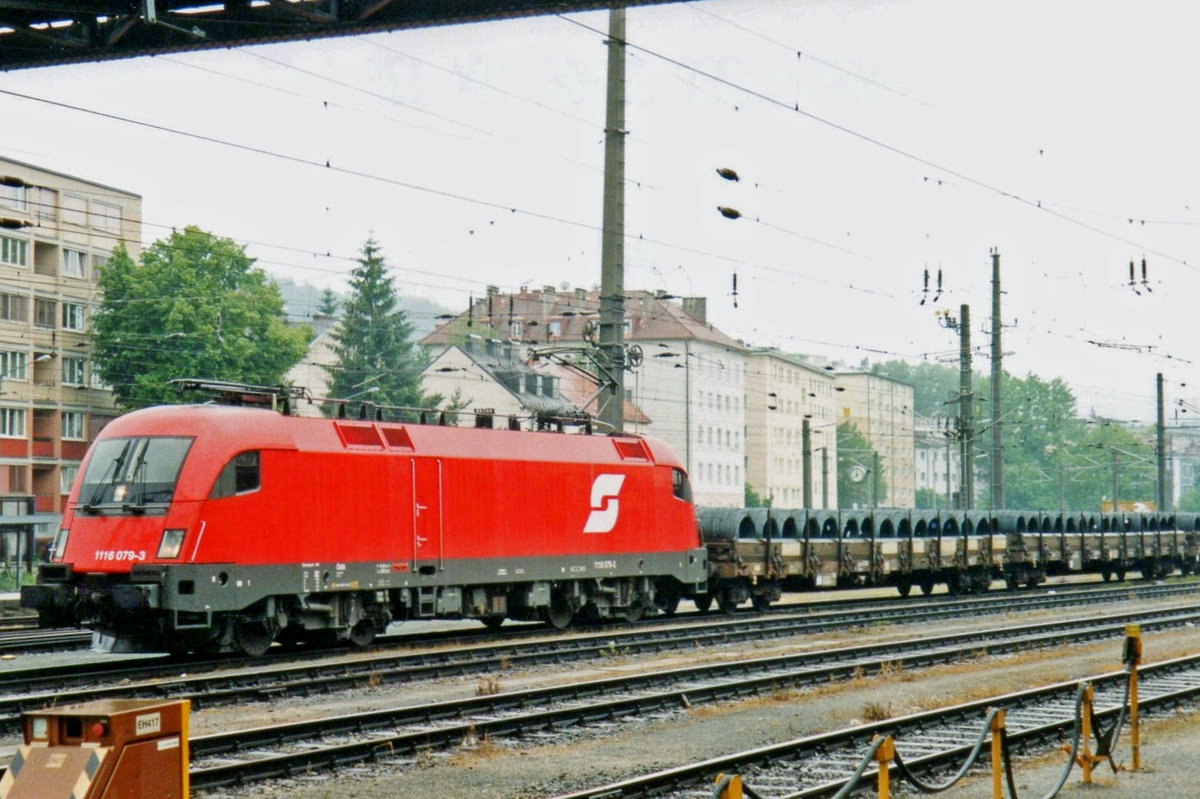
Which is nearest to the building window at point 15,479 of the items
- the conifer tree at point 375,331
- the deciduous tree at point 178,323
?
the deciduous tree at point 178,323

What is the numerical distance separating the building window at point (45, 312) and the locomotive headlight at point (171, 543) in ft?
168

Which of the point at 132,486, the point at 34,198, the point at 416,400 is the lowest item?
the point at 132,486

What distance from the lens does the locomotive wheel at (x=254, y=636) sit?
21.5m

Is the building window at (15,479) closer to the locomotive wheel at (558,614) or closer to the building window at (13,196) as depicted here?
the building window at (13,196)

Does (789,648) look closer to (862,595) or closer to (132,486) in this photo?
(132,486)

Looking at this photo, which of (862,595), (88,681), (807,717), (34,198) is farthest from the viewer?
(34,198)

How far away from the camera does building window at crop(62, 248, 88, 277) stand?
228 ft

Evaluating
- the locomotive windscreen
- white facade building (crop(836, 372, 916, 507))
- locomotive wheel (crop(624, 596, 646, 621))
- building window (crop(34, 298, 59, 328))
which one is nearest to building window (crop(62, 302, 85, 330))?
building window (crop(34, 298, 59, 328))

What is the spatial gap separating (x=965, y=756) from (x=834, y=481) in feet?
351

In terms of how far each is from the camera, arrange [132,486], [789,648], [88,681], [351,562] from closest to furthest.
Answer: [88,681], [132,486], [351,562], [789,648]

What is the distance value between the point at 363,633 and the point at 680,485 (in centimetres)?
838

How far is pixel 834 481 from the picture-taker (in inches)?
4715

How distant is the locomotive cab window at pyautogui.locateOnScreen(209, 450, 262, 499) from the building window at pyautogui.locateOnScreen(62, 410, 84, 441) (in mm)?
51129

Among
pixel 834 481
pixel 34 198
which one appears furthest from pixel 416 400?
pixel 834 481
